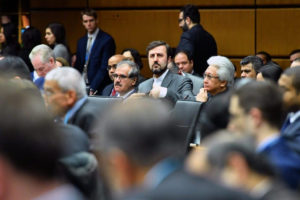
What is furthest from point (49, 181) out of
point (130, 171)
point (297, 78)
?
point (297, 78)

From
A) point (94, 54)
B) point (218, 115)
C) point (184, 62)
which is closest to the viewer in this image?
point (218, 115)

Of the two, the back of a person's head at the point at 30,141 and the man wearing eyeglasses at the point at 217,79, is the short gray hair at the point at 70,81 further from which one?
the back of a person's head at the point at 30,141

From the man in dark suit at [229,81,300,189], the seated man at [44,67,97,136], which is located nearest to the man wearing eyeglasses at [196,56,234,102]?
the seated man at [44,67,97,136]

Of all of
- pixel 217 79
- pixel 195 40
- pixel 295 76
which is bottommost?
pixel 217 79

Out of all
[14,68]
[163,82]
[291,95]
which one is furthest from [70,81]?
[163,82]

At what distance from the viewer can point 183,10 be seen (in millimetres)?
8086

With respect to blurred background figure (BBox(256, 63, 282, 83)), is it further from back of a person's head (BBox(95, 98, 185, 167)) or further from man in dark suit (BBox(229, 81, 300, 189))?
back of a person's head (BBox(95, 98, 185, 167))

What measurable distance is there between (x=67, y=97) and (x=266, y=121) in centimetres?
159

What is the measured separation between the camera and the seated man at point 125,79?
665 centimetres

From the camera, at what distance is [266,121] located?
3316 mm

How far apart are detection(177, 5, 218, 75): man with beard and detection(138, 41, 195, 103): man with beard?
1.77 feet

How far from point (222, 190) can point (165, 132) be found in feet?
1.28

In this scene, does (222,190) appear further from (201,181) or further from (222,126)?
(222,126)

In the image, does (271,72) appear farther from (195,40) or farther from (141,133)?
(141,133)
